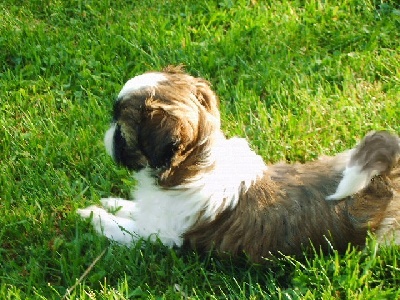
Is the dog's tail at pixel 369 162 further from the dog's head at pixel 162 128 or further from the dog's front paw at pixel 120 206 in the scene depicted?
the dog's front paw at pixel 120 206

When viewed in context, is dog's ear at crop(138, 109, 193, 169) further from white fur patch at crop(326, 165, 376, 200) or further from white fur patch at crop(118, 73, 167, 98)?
white fur patch at crop(326, 165, 376, 200)

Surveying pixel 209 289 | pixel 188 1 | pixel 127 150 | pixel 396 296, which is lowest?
pixel 209 289

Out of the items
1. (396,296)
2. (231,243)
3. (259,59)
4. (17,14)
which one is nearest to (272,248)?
(231,243)

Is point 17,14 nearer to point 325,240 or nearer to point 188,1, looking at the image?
point 188,1

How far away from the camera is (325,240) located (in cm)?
344

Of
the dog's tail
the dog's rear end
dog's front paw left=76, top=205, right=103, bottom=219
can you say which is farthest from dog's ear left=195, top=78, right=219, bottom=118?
dog's front paw left=76, top=205, right=103, bottom=219

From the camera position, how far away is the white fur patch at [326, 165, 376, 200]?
3.22 metres

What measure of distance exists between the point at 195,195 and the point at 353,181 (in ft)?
2.73

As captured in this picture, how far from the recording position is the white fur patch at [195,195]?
3.48m

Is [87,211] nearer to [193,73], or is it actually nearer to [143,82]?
[143,82]

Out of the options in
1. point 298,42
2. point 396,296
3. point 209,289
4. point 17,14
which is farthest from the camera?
point 17,14

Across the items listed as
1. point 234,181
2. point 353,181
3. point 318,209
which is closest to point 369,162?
point 353,181

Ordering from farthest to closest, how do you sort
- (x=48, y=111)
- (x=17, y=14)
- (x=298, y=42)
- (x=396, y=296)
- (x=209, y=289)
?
(x=17, y=14)
(x=298, y=42)
(x=48, y=111)
(x=209, y=289)
(x=396, y=296)

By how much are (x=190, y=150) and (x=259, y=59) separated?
6.70 ft
